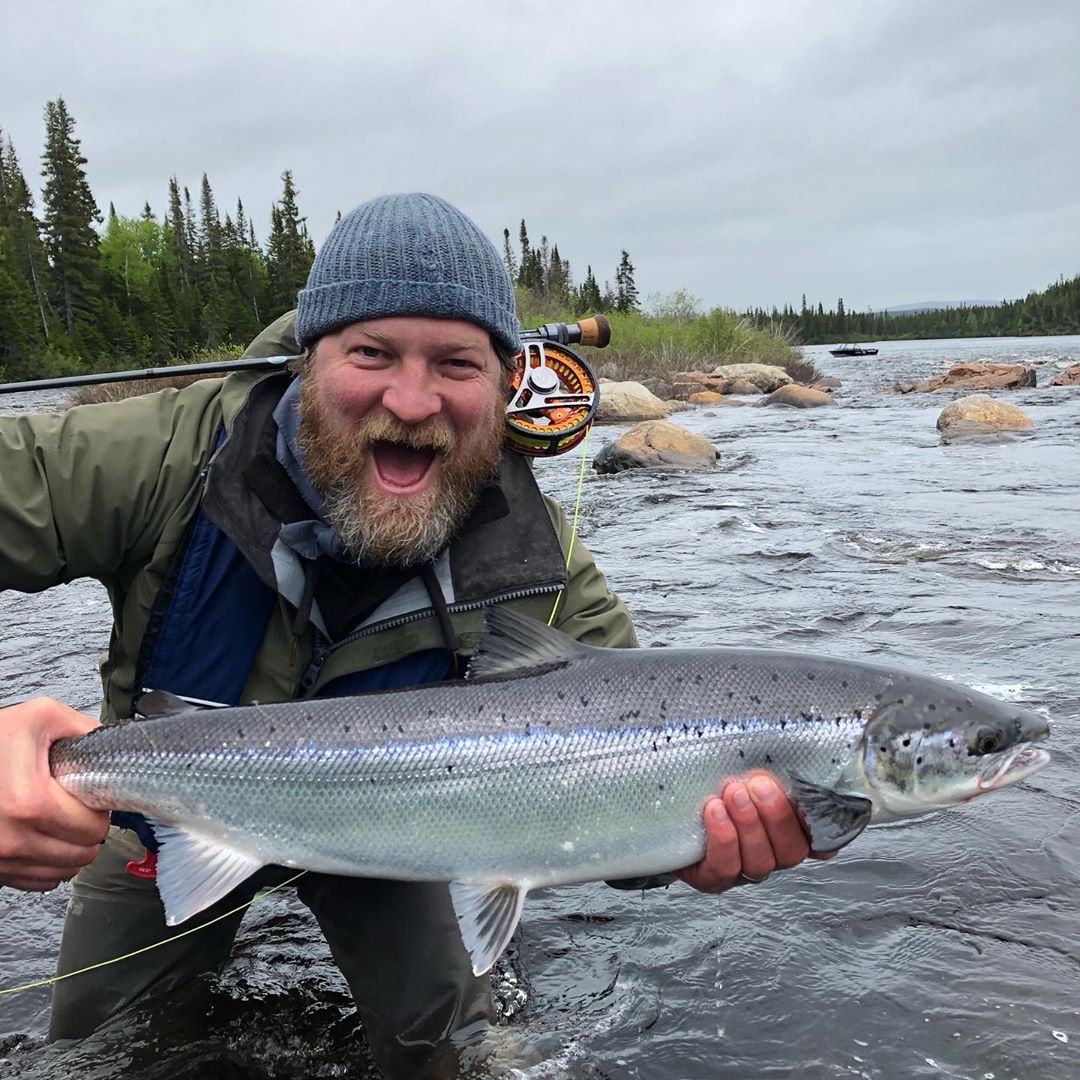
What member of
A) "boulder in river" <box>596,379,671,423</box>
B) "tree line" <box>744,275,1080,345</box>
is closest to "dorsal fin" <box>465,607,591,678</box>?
"boulder in river" <box>596,379,671,423</box>

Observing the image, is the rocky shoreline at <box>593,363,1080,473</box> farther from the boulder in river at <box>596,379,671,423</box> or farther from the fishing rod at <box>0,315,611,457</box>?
the fishing rod at <box>0,315,611,457</box>

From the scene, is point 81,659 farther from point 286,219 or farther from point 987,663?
point 286,219

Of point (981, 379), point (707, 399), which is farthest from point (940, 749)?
point (981, 379)

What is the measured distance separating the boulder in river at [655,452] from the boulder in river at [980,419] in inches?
230

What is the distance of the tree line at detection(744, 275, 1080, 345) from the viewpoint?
406ft

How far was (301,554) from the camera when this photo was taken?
3.24m

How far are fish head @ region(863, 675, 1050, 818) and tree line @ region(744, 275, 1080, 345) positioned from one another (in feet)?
423

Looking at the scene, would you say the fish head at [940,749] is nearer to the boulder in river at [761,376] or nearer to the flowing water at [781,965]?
the flowing water at [781,965]

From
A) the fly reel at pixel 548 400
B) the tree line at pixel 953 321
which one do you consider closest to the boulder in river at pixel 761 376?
the fly reel at pixel 548 400

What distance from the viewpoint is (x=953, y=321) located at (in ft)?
497

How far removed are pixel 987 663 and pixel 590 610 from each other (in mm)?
Answer: 4197

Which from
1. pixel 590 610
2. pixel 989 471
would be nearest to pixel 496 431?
pixel 590 610

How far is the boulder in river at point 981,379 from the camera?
1291 inches

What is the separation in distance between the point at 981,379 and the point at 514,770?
33.9 m
